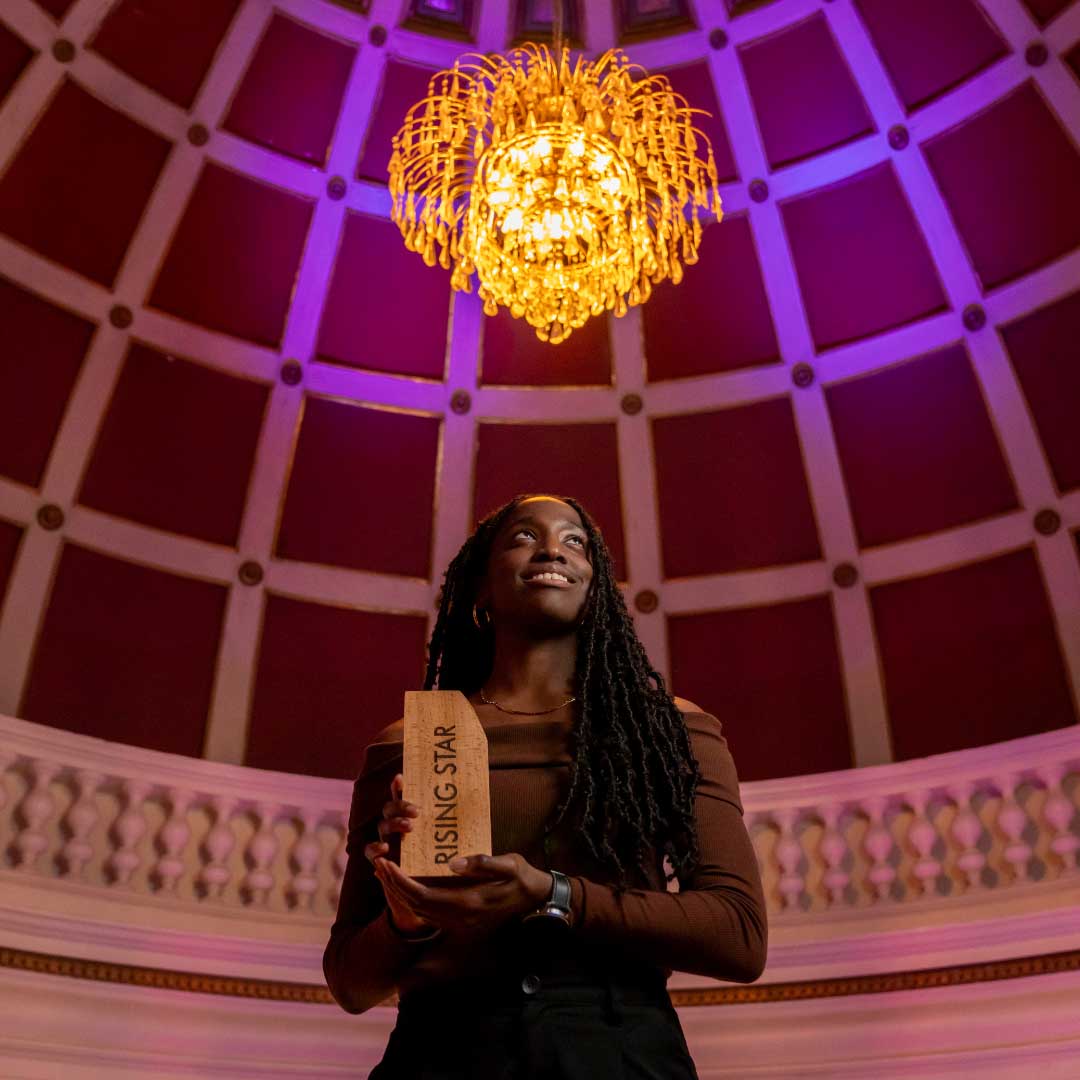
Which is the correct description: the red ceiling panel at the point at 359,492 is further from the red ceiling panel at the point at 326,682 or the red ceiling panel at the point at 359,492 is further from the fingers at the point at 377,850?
the fingers at the point at 377,850

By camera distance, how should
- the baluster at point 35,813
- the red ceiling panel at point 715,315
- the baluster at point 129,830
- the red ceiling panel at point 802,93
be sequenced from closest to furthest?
1. the baluster at point 35,813
2. the baluster at point 129,830
3. the red ceiling panel at point 802,93
4. the red ceiling panel at point 715,315

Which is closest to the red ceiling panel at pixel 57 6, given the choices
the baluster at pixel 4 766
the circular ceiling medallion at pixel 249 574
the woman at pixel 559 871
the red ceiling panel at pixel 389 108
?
the red ceiling panel at pixel 389 108

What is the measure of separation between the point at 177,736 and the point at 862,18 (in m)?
5.74

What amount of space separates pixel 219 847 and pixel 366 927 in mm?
4978

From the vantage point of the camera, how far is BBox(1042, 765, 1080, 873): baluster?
639 cm

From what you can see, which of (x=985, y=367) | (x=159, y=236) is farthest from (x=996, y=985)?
(x=159, y=236)

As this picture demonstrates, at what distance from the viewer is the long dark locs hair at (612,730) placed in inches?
81.8

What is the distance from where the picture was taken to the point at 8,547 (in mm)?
7629

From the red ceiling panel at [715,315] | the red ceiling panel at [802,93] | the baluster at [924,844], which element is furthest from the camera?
the red ceiling panel at [715,315]

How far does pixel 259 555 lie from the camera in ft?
27.2

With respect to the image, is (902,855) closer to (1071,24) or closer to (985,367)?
(985,367)

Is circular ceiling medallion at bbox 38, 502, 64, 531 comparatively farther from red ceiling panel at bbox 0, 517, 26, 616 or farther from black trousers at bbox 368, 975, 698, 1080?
black trousers at bbox 368, 975, 698, 1080

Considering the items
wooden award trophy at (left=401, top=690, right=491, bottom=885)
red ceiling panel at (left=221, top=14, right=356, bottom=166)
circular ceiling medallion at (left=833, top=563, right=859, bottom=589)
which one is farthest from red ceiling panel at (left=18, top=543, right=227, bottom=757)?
wooden award trophy at (left=401, top=690, right=491, bottom=885)

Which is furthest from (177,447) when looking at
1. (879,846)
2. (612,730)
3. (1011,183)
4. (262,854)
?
(612,730)
